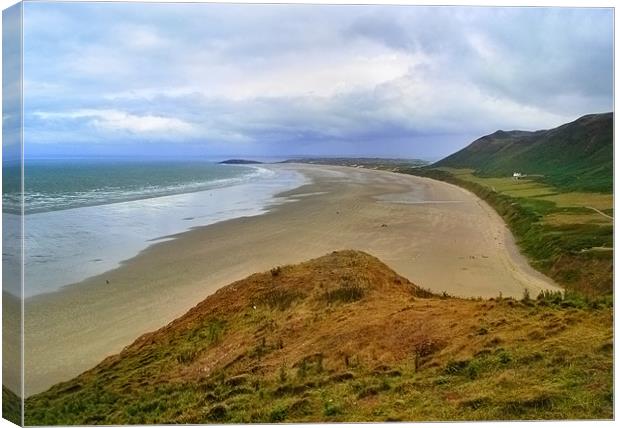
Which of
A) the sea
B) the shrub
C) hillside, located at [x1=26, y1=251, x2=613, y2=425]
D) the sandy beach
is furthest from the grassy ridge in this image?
the sea

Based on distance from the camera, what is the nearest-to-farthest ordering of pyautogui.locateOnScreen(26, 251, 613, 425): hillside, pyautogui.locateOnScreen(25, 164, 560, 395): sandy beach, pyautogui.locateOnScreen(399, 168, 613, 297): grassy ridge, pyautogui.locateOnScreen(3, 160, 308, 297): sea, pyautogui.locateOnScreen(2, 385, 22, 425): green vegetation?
pyautogui.locateOnScreen(26, 251, 613, 425): hillside → pyautogui.locateOnScreen(2, 385, 22, 425): green vegetation → pyautogui.locateOnScreen(3, 160, 308, 297): sea → pyautogui.locateOnScreen(25, 164, 560, 395): sandy beach → pyautogui.locateOnScreen(399, 168, 613, 297): grassy ridge

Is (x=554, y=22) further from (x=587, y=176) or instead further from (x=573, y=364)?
(x=573, y=364)

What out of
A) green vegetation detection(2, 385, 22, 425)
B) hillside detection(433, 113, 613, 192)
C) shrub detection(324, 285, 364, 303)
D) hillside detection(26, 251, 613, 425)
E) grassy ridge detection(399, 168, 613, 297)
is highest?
hillside detection(433, 113, 613, 192)

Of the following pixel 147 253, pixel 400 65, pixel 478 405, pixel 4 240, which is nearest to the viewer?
pixel 478 405

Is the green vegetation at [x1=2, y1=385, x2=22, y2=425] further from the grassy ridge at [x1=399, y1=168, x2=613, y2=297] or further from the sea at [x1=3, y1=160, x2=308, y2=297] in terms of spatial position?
the grassy ridge at [x1=399, y1=168, x2=613, y2=297]

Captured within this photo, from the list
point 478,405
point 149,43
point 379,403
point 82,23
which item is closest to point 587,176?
point 478,405

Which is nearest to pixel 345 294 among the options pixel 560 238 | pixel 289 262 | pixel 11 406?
pixel 289 262
